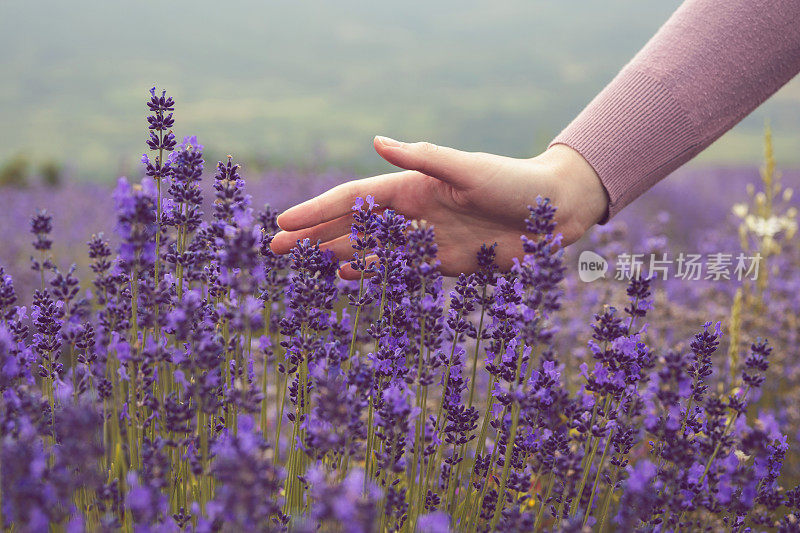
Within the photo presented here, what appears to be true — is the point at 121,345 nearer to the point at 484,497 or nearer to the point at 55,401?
the point at 55,401

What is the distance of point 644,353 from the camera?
170 centimetres

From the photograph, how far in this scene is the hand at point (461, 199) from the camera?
7.44 feet

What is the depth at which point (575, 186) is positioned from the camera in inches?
105

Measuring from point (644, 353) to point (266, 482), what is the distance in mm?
1035

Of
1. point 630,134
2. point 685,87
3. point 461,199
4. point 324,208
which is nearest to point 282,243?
point 324,208

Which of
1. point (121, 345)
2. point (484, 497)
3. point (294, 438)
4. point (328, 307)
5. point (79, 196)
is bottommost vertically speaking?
point (484, 497)

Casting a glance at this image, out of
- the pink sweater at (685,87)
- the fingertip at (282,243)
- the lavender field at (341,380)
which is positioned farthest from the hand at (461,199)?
the lavender field at (341,380)

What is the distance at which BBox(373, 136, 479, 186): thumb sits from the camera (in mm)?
2191

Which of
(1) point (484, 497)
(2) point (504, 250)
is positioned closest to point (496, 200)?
(2) point (504, 250)

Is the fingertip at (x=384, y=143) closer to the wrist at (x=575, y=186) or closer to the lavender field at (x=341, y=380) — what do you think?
the lavender field at (x=341, y=380)

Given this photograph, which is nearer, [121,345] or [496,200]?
[121,345]

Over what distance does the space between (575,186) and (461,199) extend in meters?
0.50

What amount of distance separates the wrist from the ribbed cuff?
0.10ft

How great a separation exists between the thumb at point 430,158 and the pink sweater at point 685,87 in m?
0.67
